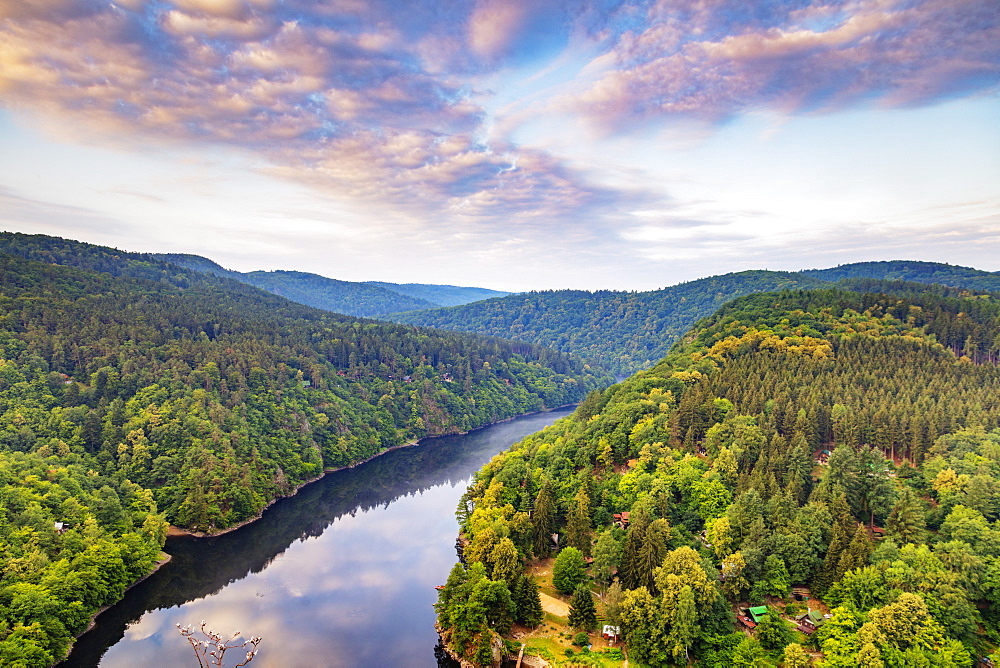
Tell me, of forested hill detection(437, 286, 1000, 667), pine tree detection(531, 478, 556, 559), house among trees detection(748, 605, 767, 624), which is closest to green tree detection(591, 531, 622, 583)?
forested hill detection(437, 286, 1000, 667)

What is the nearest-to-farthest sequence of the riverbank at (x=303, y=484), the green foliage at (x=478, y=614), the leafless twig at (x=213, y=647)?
1. the leafless twig at (x=213, y=647)
2. the green foliage at (x=478, y=614)
3. the riverbank at (x=303, y=484)

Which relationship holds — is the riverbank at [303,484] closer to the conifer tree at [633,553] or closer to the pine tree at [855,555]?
the conifer tree at [633,553]

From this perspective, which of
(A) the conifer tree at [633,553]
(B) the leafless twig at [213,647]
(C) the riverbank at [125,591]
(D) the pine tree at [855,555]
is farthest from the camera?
(C) the riverbank at [125,591]

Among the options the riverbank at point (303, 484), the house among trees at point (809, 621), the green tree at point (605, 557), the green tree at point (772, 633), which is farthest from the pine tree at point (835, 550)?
the riverbank at point (303, 484)

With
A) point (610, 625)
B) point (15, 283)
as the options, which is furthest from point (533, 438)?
point (15, 283)

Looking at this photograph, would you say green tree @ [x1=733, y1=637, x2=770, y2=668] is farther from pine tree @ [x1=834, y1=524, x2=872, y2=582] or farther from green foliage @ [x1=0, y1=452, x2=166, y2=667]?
green foliage @ [x1=0, y1=452, x2=166, y2=667]

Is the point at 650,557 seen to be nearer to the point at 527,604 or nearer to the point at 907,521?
the point at 527,604

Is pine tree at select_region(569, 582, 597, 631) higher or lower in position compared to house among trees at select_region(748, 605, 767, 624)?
lower
